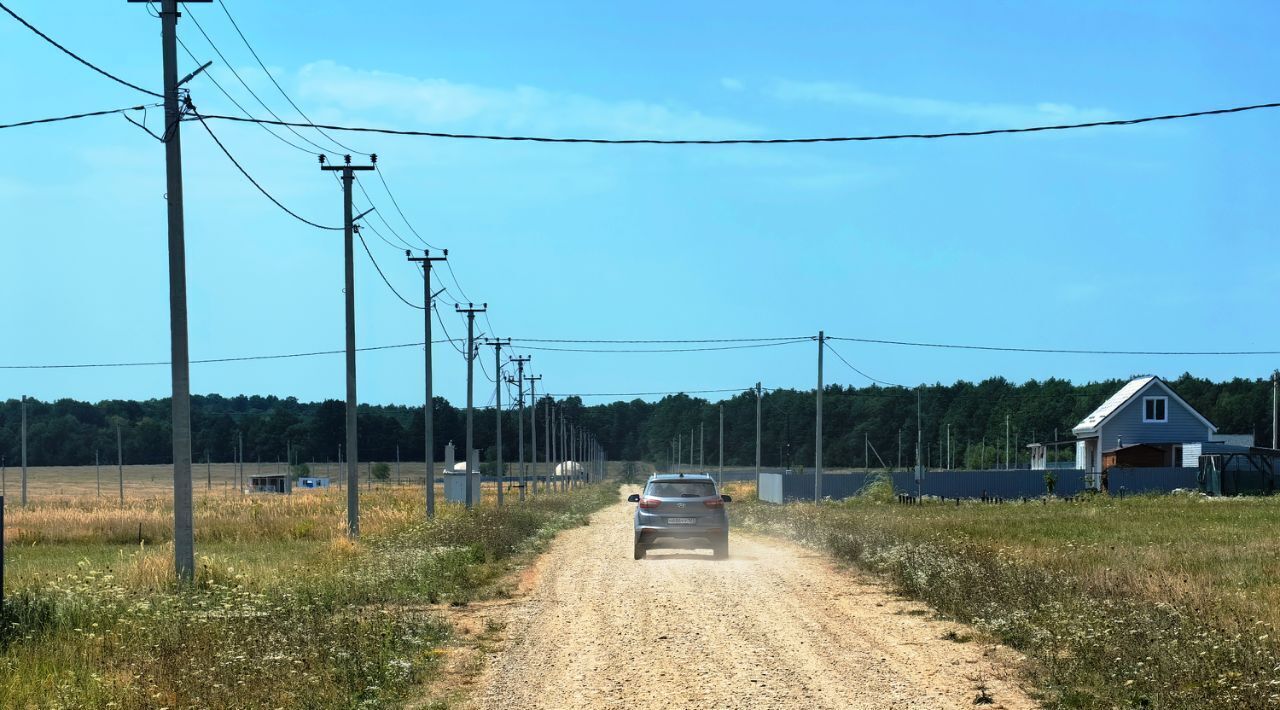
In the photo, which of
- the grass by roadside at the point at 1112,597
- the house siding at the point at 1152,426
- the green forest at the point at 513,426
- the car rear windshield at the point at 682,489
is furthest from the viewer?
the green forest at the point at 513,426

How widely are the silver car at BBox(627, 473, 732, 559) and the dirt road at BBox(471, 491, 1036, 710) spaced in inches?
140

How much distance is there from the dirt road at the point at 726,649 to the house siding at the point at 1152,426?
53.1m

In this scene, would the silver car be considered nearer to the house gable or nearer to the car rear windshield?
the car rear windshield

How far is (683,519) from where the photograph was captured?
25094 millimetres

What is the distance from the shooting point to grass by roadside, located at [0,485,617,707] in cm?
1002

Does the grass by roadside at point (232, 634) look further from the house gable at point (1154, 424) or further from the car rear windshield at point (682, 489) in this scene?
the house gable at point (1154, 424)

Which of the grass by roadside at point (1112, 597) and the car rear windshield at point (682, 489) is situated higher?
the car rear windshield at point (682, 489)

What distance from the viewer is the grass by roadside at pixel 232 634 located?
32.9 feet

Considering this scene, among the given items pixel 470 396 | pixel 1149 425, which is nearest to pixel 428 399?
pixel 470 396

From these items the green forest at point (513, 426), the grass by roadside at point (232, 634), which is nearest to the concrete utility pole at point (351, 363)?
the grass by roadside at point (232, 634)

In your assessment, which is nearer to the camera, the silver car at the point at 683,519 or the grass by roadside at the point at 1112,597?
the grass by roadside at the point at 1112,597

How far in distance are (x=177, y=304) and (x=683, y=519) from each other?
11204mm

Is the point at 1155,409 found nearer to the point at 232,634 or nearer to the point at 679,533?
the point at 679,533

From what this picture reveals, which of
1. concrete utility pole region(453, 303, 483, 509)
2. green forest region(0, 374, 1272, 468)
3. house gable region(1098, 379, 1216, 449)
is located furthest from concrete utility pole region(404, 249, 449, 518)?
green forest region(0, 374, 1272, 468)
